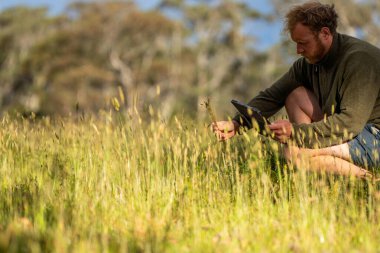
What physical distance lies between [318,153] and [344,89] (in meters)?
0.43

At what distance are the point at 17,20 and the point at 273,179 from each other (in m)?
34.5

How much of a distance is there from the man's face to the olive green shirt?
0.09 metres

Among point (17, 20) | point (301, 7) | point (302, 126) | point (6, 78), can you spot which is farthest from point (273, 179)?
point (17, 20)

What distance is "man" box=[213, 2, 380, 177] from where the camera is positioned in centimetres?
373

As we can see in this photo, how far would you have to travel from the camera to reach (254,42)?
132 feet

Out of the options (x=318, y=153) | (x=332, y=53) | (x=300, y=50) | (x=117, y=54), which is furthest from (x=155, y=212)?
(x=117, y=54)

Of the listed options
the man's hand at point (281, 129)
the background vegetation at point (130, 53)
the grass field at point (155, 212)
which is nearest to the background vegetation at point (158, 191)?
the grass field at point (155, 212)

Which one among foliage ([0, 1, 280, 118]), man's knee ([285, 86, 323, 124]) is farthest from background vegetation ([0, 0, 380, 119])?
man's knee ([285, 86, 323, 124])

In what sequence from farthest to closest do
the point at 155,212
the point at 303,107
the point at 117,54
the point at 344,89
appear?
the point at 117,54 → the point at 303,107 → the point at 344,89 → the point at 155,212

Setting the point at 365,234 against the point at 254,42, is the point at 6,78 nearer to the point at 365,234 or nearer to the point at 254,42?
the point at 254,42

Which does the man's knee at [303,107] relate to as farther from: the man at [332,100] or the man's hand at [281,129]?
the man's hand at [281,129]

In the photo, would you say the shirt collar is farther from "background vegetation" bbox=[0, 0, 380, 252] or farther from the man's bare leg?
"background vegetation" bbox=[0, 0, 380, 252]

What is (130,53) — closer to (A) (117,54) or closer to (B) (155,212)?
(A) (117,54)

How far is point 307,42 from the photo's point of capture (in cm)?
393
